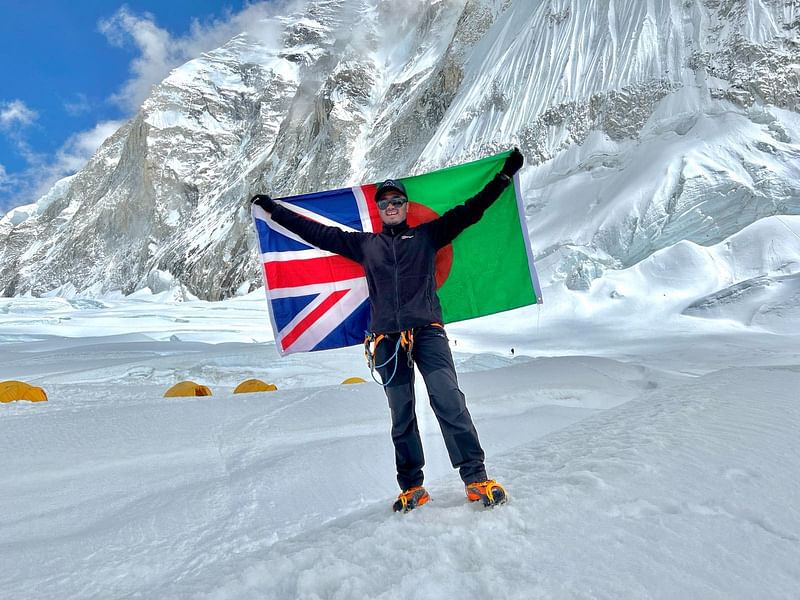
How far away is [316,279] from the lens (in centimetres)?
372

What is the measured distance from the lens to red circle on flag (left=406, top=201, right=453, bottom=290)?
3.56 metres

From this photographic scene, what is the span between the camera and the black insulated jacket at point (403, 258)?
109 inches

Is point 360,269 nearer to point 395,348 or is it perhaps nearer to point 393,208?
point 393,208

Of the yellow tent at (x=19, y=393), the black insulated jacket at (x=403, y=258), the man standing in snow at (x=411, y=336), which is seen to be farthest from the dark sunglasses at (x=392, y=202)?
the yellow tent at (x=19, y=393)

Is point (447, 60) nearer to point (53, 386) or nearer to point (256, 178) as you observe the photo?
point (256, 178)

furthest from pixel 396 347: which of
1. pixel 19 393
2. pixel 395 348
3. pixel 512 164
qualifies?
pixel 19 393

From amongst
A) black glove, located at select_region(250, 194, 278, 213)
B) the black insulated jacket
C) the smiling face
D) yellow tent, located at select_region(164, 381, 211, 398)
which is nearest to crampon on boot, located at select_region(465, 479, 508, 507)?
the black insulated jacket

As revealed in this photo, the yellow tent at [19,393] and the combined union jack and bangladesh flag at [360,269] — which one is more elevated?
the combined union jack and bangladesh flag at [360,269]

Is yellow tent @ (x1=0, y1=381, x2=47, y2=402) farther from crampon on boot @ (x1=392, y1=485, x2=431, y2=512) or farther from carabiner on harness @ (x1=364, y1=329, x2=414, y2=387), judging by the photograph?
crampon on boot @ (x1=392, y1=485, x2=431, y2=512)

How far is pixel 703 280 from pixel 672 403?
81.6 feet

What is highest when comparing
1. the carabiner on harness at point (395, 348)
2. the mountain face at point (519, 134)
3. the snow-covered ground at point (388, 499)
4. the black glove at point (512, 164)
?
the mountain face at point (519, 134)

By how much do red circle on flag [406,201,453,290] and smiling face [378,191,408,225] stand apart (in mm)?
587

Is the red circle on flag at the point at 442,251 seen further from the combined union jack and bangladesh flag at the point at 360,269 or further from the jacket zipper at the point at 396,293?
the jacket zipper at the point at 396,293

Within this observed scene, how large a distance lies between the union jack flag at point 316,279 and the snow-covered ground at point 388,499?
0.97 meters
